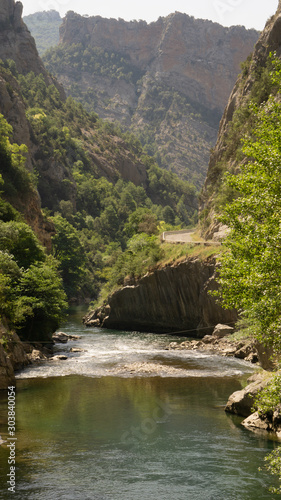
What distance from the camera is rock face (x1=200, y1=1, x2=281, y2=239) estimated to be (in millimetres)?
64438

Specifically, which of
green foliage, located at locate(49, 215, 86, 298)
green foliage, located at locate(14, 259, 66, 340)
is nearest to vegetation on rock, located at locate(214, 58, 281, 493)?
green foliage, located at locate(14, 259, 66, 340)

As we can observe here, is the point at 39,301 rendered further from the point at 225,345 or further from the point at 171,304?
the point at 171,304

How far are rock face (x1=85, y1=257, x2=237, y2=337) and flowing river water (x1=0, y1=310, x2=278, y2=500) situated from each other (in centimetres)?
1453

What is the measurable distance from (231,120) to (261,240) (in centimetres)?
6505

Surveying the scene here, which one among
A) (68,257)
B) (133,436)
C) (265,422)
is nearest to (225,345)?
(265,422)

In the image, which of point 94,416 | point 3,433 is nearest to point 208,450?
point 94,416

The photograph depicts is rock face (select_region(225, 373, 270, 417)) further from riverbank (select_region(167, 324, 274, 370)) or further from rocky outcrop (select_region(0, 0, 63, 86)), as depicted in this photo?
rocky outcrop (select_region(0, 0, 63, 86))

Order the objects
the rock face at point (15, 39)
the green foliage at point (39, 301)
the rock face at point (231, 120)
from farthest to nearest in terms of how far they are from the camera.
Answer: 1. the rock face at point (15, 39)
2. the rock face at point (231, 120)
3. the green foliage at point (39, 301)

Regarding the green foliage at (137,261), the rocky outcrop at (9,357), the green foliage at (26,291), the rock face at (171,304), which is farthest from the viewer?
the green foliage at (137,261)

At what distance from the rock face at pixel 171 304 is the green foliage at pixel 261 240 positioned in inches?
1044

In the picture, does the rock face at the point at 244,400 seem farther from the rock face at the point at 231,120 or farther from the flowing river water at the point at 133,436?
the rock face at the point at 231,120

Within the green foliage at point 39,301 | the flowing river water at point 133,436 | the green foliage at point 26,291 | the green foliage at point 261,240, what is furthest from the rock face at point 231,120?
the green foliage at point 261,240

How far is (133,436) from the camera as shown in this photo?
21.6 metres

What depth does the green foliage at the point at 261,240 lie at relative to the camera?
16.4 metres
